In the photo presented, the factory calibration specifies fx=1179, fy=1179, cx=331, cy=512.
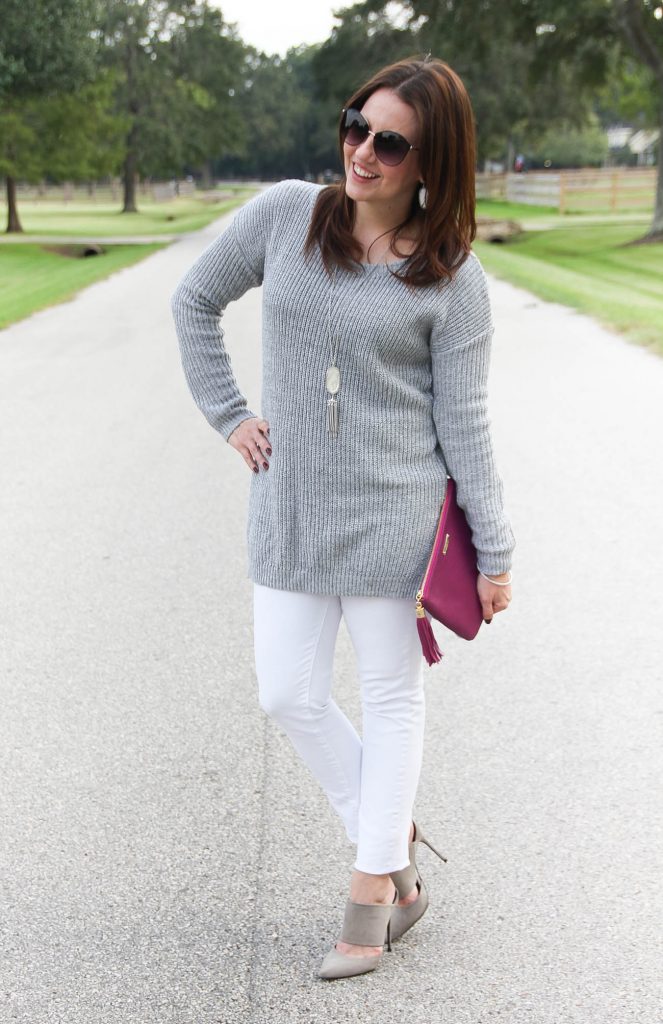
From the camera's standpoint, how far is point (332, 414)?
2.44m

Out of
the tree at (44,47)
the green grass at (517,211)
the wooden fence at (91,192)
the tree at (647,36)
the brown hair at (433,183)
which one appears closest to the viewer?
the brown hair at (433,183)

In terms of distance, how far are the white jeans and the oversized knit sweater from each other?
7 centimetres

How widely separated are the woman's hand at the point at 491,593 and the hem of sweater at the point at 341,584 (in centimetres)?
15

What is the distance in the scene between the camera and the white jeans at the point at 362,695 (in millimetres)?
2574

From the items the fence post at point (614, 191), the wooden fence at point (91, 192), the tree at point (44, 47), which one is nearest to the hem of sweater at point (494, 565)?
the tree at point (44, 47)

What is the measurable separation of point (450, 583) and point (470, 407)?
1.23ft

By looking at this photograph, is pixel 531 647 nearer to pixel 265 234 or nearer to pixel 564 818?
pixel 564 818

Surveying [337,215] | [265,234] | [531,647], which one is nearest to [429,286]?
[337,215]

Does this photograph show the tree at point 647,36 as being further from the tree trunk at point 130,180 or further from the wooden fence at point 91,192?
the wooden fence at point 91,192

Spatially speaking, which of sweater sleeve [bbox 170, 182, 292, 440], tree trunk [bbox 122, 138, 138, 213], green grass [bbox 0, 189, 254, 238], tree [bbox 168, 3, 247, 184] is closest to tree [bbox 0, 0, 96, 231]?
green grass [bbox 0, 189, 254, 238]

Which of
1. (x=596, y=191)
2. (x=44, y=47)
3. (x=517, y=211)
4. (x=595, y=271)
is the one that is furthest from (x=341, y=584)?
(x=517, y=211)

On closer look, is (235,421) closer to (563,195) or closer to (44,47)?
(44,47)

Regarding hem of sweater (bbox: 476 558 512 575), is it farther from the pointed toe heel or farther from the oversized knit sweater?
the pointed toe heel

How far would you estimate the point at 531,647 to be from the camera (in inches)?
184
